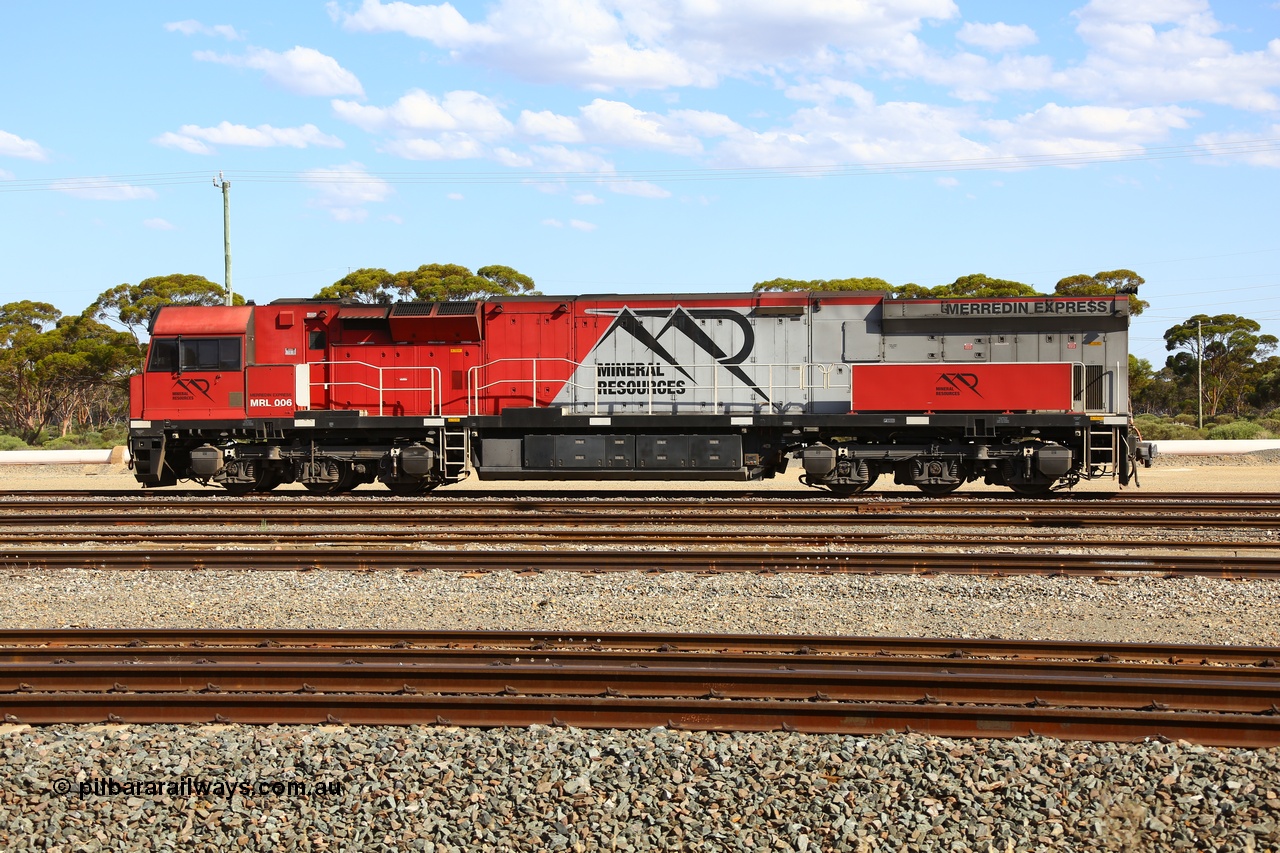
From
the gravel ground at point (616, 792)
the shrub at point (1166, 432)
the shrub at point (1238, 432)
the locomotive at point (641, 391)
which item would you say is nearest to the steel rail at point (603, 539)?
the locomotive at point (641, 391)

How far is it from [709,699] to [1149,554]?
303 inches

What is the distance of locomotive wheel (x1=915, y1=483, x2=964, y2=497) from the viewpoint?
16266mm

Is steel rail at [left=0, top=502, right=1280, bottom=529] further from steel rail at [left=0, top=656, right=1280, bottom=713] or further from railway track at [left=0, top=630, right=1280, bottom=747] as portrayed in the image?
steel rail at [left=0, top=656, right=1280, bottom=713]

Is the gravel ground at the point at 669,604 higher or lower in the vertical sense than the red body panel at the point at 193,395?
lower

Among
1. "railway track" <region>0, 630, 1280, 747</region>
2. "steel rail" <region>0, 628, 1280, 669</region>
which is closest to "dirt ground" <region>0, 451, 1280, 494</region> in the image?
"steel rail" <region>0, 628, 1280, 669</region>

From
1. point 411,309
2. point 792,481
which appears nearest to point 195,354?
point 411,309

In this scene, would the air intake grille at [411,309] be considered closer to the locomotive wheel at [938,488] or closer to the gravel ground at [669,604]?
the gravel ground at [669,604]

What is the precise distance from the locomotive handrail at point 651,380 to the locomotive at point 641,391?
0.04 metres

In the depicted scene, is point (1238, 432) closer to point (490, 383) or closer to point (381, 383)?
point (490, 383)

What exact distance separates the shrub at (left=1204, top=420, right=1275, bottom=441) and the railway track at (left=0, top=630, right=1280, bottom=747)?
33.3 metres

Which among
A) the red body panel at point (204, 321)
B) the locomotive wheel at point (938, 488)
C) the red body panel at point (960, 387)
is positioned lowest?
the locomotive wheel at point (938, 488)

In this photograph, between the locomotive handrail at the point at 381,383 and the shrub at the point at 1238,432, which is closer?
the locomotive handrail at the point at 381,383

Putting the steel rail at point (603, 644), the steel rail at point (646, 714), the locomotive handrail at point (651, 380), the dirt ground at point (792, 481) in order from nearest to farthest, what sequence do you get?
the steel rail at point (646, 714) < the steel rail at point (603, 644) < the locomotive handrail at point (651, 380) < the dirt ground at point (792, 481)

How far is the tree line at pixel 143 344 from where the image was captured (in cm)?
4719
